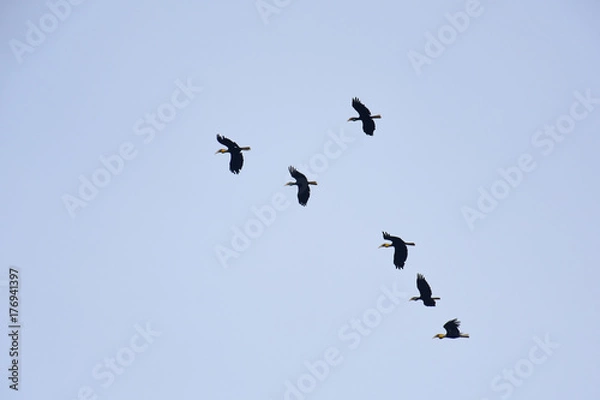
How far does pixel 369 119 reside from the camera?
32.3 m

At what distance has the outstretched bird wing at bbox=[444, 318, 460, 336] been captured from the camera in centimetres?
3338

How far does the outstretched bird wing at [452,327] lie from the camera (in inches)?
1314

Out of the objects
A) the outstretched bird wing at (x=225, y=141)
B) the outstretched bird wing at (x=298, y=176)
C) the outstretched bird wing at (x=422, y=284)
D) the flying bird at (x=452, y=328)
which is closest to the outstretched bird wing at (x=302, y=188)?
the outstretched bird wing at (x=298, y=176)

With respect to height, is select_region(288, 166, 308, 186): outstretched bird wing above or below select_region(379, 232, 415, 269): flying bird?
above

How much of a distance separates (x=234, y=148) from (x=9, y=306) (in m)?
10.4

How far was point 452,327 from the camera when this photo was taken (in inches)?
1320

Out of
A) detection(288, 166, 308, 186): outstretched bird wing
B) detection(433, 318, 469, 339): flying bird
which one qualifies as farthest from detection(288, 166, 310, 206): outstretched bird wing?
detection(433, 318, 469, 339): flying bird

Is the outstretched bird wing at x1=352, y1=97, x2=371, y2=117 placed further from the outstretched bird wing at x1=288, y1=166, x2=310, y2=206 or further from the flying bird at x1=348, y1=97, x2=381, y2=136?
the outstretched bird wing at x1=288, y1=166, x2=310, y2=206

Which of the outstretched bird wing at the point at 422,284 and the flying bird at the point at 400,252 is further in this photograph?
the outstretched bird wing at the point at 422,284

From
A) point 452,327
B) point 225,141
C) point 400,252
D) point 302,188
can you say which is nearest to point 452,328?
point 452,327

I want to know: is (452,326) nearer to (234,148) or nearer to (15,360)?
(234,148)

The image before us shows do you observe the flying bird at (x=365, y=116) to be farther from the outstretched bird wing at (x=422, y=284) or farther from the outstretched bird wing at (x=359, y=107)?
the outstretched bird wing at (x=422, y=284)

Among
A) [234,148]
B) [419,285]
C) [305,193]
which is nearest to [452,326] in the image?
[419,285]

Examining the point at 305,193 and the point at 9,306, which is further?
the point at 9,306
